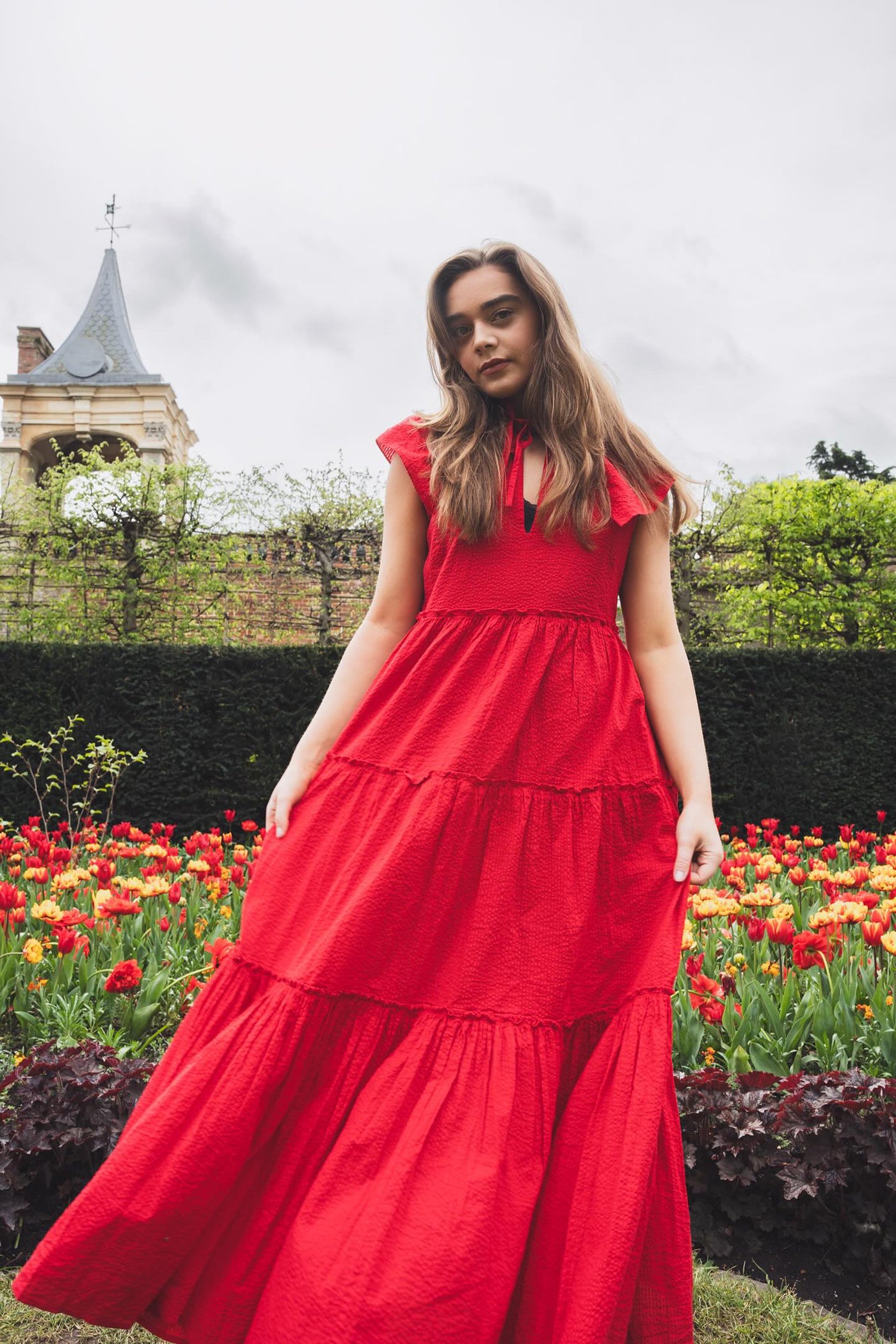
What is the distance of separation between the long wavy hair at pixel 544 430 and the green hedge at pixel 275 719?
5325 millimetres

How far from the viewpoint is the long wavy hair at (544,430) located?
168cm

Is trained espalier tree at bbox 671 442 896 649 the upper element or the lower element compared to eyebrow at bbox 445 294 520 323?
upper

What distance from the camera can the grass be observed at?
180 centimetres

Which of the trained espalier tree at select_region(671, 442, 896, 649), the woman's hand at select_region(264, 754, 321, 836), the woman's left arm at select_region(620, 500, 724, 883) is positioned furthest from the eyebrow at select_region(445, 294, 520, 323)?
the trained espalier tree at select_region(671, 442, 896, 649)

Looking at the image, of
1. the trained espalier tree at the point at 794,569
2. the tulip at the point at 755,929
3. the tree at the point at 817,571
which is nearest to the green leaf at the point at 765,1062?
the tulip at the point at 755,929

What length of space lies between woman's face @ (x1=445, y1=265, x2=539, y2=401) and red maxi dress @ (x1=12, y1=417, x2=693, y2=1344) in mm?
395

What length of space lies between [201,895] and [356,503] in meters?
7.03

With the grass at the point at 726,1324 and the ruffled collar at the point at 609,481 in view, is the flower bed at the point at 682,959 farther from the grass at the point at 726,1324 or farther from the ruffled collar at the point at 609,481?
the ruffled collar at the point at 609,481

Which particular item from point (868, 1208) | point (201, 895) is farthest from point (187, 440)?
point (868, 1208)

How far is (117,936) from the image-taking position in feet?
10.2

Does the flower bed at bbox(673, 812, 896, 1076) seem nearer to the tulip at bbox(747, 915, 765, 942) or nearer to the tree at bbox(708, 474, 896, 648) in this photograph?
the tulip at bbox(747, 915, 765, 942)

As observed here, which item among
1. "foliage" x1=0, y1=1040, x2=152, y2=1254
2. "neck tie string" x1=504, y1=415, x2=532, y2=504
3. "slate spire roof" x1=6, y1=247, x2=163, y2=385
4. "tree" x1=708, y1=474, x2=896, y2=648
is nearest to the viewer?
"neck tie string" x1=504, y1=415, x2=532, y2=504

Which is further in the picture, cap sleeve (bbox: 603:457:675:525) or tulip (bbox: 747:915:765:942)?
tulip (bbox: 747:915:765:942)

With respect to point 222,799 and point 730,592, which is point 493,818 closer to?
point 222,799
